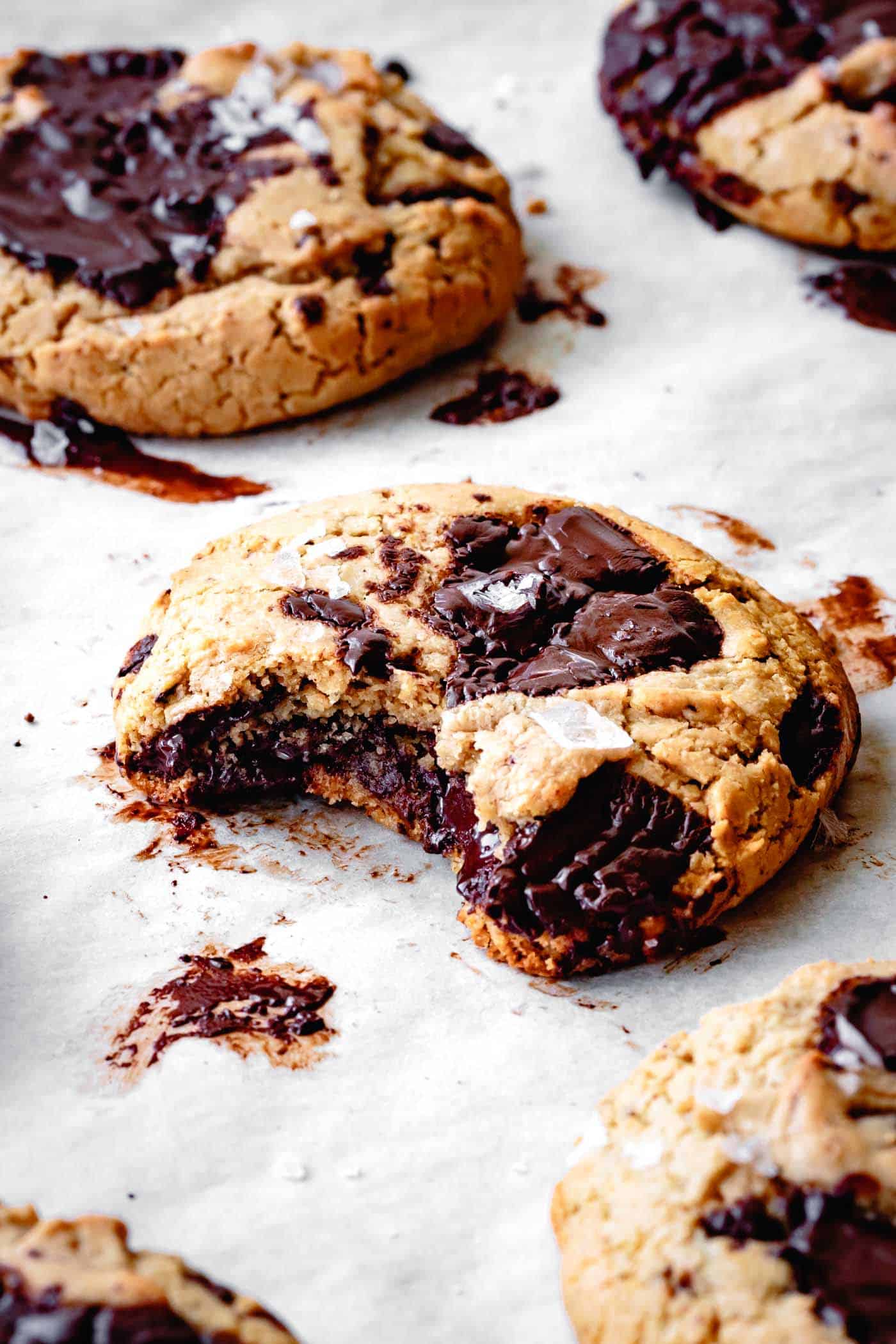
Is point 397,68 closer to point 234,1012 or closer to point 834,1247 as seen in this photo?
point 234,1012

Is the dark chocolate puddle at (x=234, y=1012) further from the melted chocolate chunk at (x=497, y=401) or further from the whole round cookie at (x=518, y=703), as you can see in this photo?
the melted chocolate chunk at (x=497, y=401)

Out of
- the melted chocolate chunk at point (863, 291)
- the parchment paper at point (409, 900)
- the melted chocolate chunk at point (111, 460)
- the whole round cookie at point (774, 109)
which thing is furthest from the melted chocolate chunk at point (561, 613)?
the whole round cookie at point (774, 109)

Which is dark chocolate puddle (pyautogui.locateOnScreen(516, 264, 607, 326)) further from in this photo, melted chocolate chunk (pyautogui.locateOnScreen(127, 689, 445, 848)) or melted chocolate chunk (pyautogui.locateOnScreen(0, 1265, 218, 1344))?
melted chocolate chunk (pyautogui.locateOnScreen(0, 1265, 218, 1344))

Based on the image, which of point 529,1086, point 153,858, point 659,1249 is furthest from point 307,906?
point 659,1249

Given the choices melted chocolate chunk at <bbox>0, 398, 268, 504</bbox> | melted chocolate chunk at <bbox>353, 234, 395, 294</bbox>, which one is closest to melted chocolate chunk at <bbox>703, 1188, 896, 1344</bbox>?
melted chocolate chunk at <bbox>0, 398, 268, 504</bbox>

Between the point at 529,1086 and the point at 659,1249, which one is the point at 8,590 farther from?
the point at 659,1249
